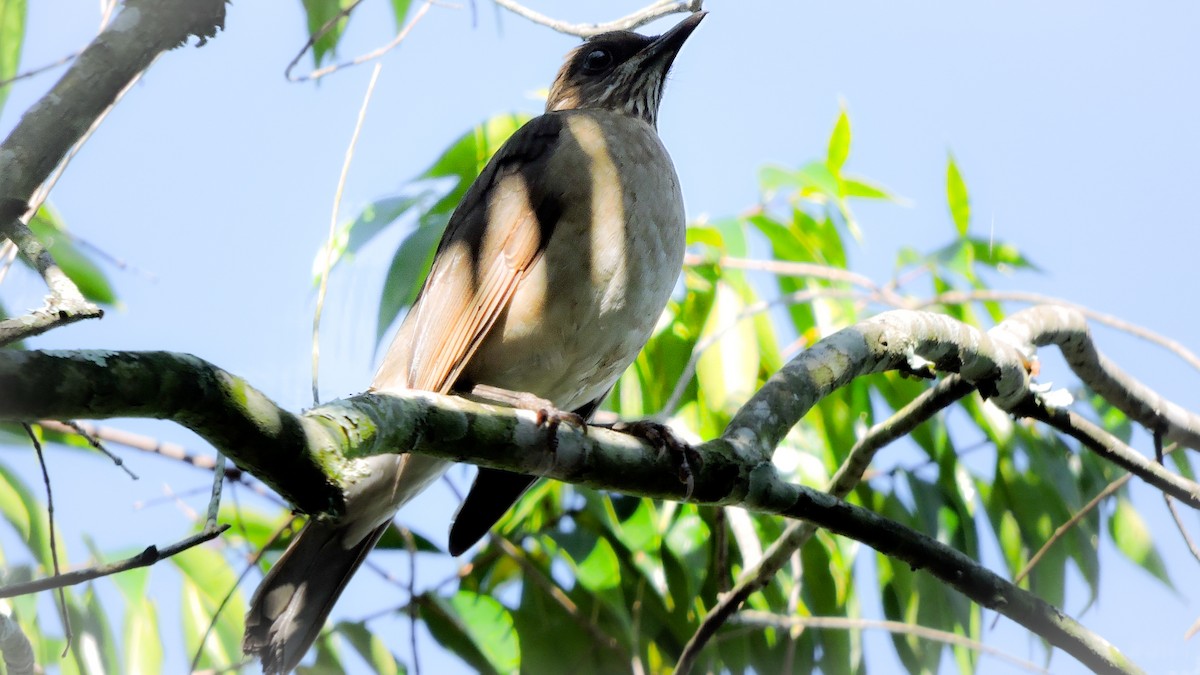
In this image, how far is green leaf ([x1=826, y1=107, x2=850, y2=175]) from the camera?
502cm

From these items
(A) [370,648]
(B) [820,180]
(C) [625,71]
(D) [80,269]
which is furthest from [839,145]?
(D) [80,269]

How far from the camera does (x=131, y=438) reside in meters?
4.34

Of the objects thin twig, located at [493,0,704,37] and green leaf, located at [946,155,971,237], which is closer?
thin twig, located at [493,0,704,37]

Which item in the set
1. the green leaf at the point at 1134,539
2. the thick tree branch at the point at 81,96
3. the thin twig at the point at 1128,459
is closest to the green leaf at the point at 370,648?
the thick tree branch at the point at 81,96

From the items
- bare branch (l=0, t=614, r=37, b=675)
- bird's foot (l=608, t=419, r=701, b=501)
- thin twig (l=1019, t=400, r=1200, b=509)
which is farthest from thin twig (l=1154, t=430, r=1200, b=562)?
bare branch (l=0, t=614, r=37, b=675)

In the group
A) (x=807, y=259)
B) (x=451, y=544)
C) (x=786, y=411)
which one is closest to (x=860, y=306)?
(x=807, y=259)

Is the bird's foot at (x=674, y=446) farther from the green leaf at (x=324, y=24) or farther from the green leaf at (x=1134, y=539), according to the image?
the green leaf at (x=1134, y=539)

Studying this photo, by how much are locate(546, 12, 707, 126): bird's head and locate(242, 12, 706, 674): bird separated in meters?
0.90

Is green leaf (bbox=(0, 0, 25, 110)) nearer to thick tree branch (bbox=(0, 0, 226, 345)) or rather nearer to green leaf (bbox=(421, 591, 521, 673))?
thick tree branch (bbox=(0, 0, 226, 345))

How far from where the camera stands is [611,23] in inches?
136

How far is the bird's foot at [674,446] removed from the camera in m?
2.92

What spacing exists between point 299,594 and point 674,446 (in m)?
1.37

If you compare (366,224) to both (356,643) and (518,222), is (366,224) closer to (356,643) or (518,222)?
(518,222)

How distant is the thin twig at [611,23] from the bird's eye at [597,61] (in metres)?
1.42
